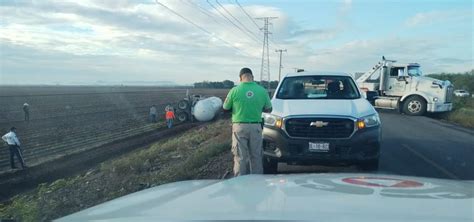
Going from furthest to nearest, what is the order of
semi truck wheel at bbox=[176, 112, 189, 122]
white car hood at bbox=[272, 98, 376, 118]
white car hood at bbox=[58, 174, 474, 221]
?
semi truck wheel at bbox=[176, 112, 189, 122], white car hood at bbox=[272, 98, 376, 118], white car hood at bbox=[58, 174, 474, 221]

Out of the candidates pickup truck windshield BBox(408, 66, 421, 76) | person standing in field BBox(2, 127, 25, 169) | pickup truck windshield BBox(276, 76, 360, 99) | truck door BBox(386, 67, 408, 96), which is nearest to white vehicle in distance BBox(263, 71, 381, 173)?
pickup truck windshield BBox(276, 76, 360, 99)

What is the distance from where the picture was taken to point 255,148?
24.7 feet

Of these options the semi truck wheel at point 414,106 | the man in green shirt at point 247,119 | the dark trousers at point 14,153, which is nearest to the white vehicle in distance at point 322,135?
the man in green shirt at point 247,119

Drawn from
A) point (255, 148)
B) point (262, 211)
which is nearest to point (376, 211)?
point (262, 211)

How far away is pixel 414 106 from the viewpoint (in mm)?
25266

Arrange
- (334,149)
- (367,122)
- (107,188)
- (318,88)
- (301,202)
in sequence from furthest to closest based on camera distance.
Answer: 1. (107,188)
2. (318,88)
3. (367,122)
4. (334,149)
5. (301,202)

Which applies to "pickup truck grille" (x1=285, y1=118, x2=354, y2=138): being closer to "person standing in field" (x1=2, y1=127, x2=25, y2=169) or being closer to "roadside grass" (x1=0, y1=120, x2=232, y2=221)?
"roadside grass" (x1=0, y1=120, x2=232, y2=221)

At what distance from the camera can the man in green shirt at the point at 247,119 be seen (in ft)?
24.3

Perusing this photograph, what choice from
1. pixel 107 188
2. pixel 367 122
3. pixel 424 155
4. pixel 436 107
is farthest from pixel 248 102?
pixel 436 107

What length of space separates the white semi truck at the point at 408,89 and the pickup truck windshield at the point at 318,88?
15.2 m

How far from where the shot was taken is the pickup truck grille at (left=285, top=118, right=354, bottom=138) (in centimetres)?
758

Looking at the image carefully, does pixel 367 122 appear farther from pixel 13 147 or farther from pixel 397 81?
pixel 397 81

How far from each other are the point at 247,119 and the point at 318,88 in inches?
94.0

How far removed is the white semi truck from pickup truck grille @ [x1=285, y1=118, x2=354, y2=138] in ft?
55.4
